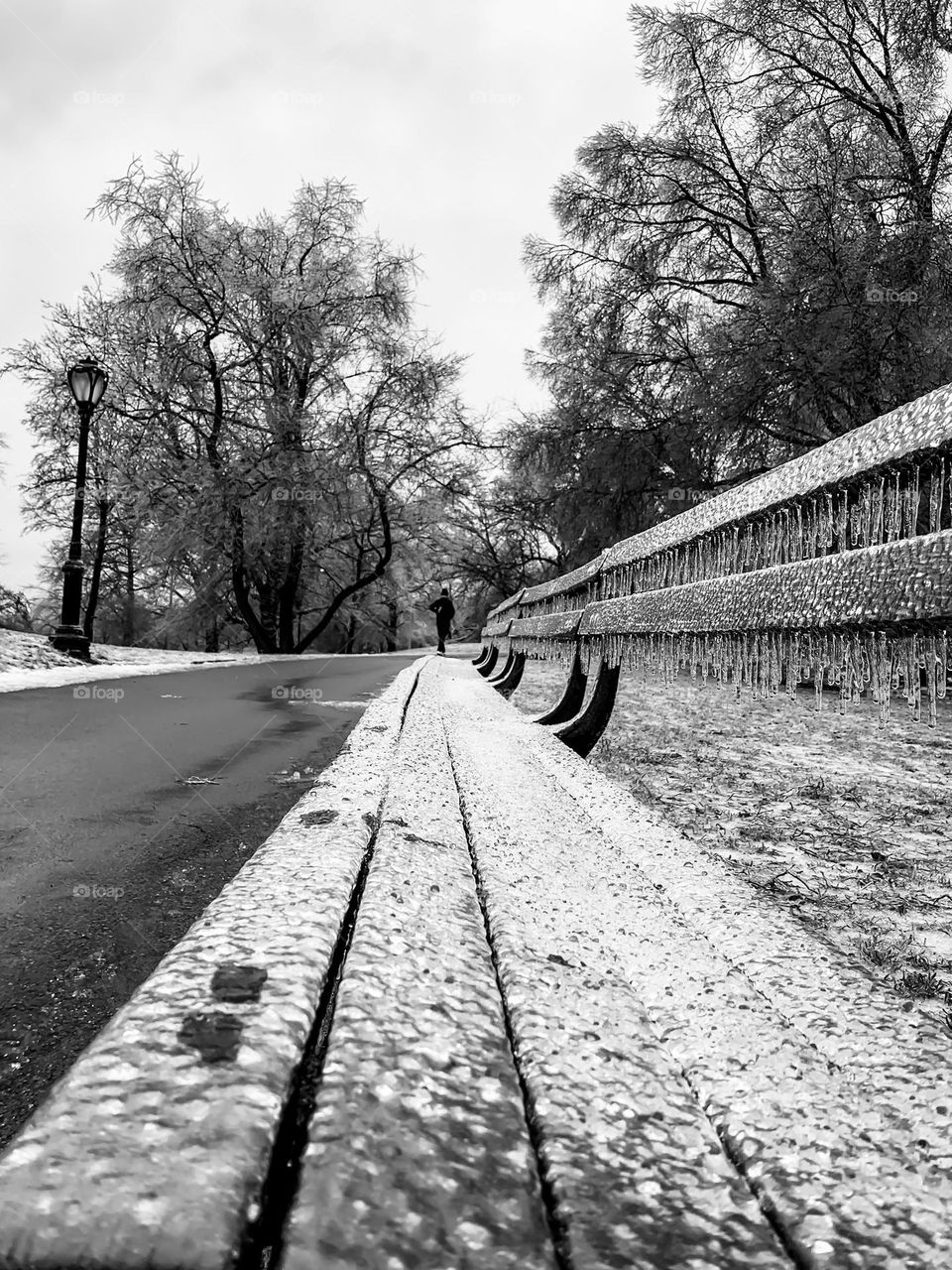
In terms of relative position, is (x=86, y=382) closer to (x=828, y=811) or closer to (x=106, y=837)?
(x=106, y=837)

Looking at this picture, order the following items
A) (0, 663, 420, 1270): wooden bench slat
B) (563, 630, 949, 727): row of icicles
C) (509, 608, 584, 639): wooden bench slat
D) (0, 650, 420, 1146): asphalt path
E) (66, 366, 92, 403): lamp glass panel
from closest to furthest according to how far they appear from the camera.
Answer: (0, 663, 420, 1270): wooden bench slat, (0, 650, 420, 1146): asphalt path, (563, 630, 949, 727): row of icicles, (509, 608, 584, 639): wooden bench slat, (66, 366, 92, 403): lamp glass panel

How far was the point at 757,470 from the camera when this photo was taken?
8.32 m

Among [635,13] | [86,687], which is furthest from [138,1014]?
[635,13]

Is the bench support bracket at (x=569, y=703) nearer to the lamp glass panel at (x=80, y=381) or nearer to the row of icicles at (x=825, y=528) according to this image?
the row of icicles at (x=825, y=528)

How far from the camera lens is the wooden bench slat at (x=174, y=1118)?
40 centimetres

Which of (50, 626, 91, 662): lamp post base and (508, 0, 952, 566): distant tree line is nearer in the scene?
(508, 0, 952, 566): distant tree line

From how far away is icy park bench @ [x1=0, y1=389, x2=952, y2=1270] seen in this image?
43cm

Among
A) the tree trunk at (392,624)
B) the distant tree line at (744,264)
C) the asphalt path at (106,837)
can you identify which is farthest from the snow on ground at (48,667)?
the tree trunk at (392,624)

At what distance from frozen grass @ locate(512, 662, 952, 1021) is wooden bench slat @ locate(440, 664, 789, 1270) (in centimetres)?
65

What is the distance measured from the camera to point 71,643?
8281 millimetres

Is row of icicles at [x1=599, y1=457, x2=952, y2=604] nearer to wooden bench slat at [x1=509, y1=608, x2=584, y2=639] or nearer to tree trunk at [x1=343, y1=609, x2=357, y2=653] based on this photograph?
wooden bench slat at [x1=509, y1=608, x2=584, y2=639]

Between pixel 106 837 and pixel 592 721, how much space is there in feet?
6.03

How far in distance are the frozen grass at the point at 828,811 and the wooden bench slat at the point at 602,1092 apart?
0.65 m

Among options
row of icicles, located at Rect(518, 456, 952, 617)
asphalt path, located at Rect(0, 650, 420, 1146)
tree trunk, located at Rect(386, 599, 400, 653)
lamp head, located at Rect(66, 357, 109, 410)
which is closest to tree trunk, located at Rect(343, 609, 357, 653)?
tree trunk, located at Rect(386, 599, 400, 653)
